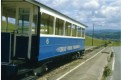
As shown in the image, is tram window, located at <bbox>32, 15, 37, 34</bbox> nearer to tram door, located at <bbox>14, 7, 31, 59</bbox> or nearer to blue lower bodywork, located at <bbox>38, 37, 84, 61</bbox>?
tram door, located at <bbox>14, 7, 31, 59</bbox>

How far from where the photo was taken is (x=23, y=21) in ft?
44.8

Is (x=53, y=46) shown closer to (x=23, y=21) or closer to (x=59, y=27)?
(x=59, y=27)

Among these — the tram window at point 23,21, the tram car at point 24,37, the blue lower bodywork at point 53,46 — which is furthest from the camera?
the blue lower bodywork at point 53,46

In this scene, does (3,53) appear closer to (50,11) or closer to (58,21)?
(50,11)

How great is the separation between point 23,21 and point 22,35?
2.02 ft

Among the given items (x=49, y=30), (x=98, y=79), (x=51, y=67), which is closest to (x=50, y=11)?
(x=49, y=30)

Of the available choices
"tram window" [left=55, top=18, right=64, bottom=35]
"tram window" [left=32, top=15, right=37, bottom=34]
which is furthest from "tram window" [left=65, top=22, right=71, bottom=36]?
"tram window" [left=32, top=15, right=37, bottom=34]

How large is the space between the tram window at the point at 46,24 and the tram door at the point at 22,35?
3.06 ft

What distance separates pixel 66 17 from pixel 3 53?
8.14m

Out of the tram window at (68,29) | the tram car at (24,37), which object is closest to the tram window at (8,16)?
the tram car at (24,37)

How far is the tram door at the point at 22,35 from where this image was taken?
13.4m

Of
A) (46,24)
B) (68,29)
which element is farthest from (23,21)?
(68,29)

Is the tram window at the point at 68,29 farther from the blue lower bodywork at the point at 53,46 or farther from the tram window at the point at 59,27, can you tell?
the tram window at the point at 59,27

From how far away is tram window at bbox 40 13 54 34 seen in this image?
14693 millimetres
